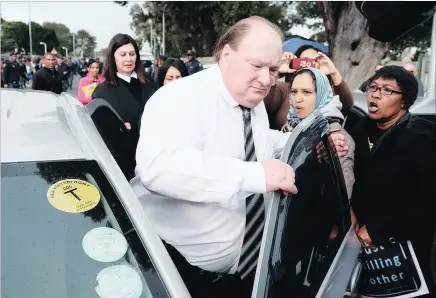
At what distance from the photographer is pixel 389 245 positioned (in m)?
2.30

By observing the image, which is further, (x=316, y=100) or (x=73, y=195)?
(x=316, y=100)

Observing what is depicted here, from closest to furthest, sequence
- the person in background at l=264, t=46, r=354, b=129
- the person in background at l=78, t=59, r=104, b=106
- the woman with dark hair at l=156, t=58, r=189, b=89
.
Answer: the person in background at l=264, t=46, r=354, b=129 < the woman with dark hair at l=156, t=58, r=189, b=89 < the person in background at l=78, t=59, r=104, b=106

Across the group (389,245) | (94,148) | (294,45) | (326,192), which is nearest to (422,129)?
(389,245)

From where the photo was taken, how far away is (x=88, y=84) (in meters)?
5.50

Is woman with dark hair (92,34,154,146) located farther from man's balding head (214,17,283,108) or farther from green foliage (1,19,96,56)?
green foliage (1,19,96,56)

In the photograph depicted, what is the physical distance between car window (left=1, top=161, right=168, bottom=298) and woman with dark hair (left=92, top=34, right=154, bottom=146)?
86.6 inches

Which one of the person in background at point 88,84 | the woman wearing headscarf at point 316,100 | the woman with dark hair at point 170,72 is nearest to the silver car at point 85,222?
the woman wearing headscarf at point 316,100

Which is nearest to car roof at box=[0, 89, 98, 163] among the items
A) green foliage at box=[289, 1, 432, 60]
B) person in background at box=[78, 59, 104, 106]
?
person in background at box=[78, 59, 104, 106]

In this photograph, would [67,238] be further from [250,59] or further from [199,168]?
[250,59]

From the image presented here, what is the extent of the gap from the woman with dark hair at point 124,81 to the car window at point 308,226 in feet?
6.58

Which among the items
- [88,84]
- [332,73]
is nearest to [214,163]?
[332,73]

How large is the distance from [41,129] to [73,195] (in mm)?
306

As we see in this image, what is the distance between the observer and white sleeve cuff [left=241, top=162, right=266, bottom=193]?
1.45 metres

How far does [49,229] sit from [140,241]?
9.7 inches
